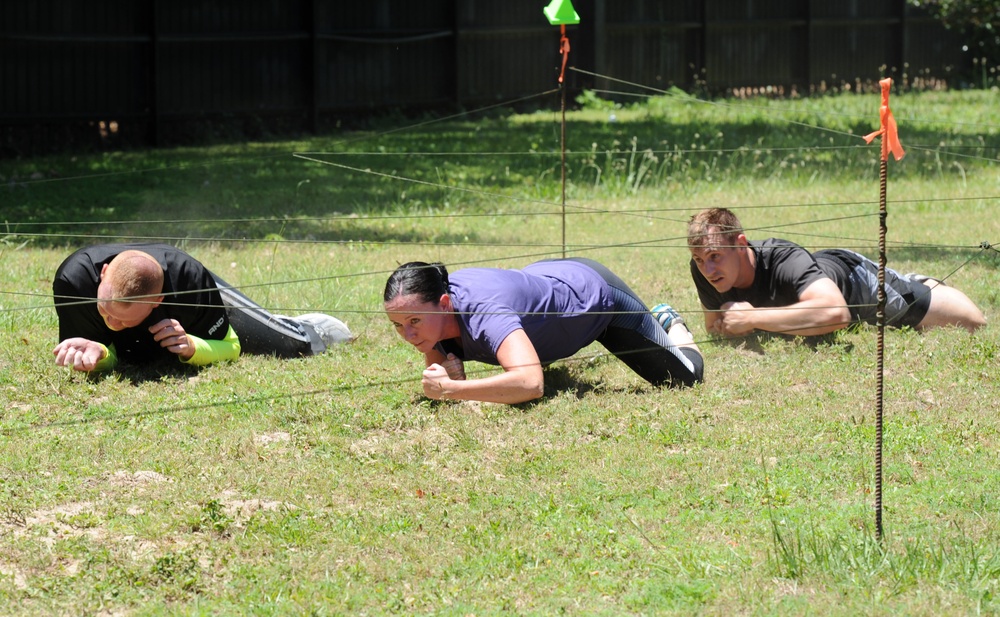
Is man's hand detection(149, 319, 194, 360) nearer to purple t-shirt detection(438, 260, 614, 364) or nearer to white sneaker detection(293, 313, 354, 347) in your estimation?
white sneaker detection(293, 313, 354, 347)

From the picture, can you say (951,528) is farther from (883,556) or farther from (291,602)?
(291,602)

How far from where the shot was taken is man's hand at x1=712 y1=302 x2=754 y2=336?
19.6 ft

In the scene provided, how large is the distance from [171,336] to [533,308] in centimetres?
164

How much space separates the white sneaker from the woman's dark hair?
4.50 ft

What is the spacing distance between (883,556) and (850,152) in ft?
31.0

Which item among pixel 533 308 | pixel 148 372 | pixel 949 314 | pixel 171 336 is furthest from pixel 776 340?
pixel 148 372

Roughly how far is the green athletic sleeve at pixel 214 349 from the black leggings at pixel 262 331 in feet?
0.21

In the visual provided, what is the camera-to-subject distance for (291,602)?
3541mm

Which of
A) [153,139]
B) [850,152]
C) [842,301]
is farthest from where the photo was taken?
[153,139]

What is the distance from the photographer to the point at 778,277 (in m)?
6.02

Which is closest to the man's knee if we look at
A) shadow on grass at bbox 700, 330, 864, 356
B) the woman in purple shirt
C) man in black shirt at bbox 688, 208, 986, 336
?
man in black shirt at bbox 688, 208, 986, 336

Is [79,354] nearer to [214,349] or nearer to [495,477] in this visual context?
[214,349]

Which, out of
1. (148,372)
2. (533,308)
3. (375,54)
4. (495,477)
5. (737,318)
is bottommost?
(495,477)

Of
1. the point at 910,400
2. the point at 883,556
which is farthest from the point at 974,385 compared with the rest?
the point at 883,556
